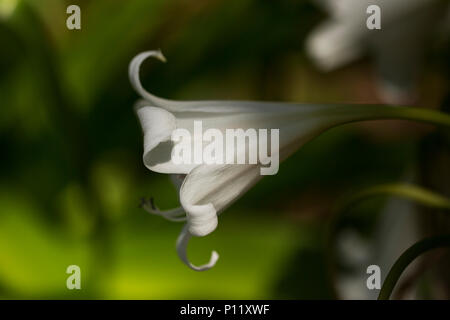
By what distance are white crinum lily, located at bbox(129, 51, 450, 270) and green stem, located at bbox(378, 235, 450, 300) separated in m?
0.08

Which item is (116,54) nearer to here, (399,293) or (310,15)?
(310,15)

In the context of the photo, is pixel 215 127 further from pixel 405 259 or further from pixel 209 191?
pixel 405 259

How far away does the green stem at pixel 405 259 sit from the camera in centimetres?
38

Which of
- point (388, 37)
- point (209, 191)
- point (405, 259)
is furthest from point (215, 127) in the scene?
point (388, 37)

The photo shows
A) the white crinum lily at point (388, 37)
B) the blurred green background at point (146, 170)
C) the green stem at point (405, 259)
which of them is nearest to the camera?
the green stem at point (405, 259)

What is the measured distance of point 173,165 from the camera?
413 millimetres

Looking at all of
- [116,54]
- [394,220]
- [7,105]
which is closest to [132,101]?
[116,54]

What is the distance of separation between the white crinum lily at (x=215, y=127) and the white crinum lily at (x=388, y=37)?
263 millimetres

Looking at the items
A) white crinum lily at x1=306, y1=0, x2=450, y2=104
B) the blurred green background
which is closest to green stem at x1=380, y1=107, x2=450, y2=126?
white crinum lily at x1=306, y1=0, x2=450, y2=104

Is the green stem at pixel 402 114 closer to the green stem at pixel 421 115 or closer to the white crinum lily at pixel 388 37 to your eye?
the green stem at pixel 421 115

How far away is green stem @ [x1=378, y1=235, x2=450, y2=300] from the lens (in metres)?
0.38

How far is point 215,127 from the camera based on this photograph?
0.43 meters

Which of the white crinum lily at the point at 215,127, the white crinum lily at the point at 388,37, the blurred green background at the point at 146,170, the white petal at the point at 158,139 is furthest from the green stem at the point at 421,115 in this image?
the blurred green background at the point at 146,170

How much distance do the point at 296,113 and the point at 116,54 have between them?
51 cm
